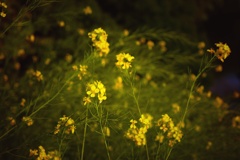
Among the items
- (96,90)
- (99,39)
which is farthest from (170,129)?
(99,39)

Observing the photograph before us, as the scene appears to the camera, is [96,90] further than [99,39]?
No

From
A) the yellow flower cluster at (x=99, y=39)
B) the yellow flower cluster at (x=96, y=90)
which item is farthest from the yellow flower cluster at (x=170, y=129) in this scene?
the yellow flower cluster at (x=99, y=39)

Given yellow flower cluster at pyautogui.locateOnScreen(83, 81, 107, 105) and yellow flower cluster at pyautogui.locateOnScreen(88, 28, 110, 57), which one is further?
yellow flower cluster at pyautogui.locateOnScreen(88, 28, 110, 57)

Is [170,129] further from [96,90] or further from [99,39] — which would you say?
[99,39]

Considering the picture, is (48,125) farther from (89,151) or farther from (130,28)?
(130,28)

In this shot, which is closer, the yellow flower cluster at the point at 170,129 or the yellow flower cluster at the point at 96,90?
the yellow flower cluster at the point at 96,90

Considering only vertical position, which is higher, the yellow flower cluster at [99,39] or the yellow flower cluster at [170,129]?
the yellow flower cluster at [99,39]

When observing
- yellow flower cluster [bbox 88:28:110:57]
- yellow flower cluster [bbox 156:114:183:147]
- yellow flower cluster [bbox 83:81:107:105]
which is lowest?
yellow flower cluster [bbox 156:114:183:147]

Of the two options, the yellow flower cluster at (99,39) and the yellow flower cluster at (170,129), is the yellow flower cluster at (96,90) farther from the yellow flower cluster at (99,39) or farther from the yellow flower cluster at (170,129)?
the yellow flower cluster at (170,129)

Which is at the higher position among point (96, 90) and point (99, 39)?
point (99, 39)

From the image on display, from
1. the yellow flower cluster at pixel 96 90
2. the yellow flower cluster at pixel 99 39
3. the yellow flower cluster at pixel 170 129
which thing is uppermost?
the yellow flower cluster at pixel 99 39

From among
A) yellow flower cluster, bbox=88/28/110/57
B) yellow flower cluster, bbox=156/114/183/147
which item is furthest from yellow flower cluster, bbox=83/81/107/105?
yellow flower cluster, bbox=156/114/183/147

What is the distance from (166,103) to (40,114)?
1.37m

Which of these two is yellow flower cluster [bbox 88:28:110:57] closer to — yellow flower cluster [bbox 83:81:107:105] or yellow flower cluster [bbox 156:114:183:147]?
yellow flower cluster [bbox 83:81:107:105]
